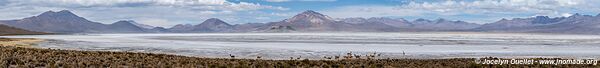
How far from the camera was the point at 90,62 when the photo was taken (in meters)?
21.0

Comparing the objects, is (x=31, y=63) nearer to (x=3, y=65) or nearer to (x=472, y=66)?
(x=3, y=65)

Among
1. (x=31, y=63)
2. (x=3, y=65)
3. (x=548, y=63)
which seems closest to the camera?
(x=3, y=65)

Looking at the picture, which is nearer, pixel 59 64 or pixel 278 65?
pixel 59 64

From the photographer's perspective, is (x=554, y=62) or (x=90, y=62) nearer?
(x=90, y=62)

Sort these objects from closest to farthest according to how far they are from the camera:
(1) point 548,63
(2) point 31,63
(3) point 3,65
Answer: (3) point 3,65 < (2) point 31,63 < (1) point 548,63

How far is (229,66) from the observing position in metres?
21.0

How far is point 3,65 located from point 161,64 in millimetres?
4288

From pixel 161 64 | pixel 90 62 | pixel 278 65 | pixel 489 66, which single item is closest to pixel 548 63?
pixel 489 66

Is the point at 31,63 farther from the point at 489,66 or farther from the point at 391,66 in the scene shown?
the point at 489,66

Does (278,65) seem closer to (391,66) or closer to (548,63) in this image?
(391,66)

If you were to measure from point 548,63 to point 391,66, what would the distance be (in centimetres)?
491

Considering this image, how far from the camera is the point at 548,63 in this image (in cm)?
2198

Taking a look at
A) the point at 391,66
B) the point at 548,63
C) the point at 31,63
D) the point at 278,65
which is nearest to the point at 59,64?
the point at 31,63

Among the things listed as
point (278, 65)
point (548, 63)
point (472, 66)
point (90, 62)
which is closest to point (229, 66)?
point (278, 65)
